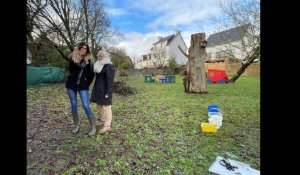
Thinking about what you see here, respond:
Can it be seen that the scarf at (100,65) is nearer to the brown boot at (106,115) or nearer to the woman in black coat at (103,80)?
the woman in black coat at (103,80)

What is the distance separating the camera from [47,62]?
15.1 metres

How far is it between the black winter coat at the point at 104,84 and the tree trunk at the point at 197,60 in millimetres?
6925

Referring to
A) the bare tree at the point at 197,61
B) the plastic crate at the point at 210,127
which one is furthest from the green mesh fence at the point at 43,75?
the plastic crate at the point at 210,127

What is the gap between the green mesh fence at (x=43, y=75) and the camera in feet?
34.8

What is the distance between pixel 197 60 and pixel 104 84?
7.10 m

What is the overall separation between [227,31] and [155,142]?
14.6 meters

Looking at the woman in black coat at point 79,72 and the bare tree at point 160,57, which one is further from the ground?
the bare tree at point 160,57

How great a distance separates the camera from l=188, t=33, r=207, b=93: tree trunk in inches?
395

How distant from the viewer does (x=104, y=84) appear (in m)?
4.05

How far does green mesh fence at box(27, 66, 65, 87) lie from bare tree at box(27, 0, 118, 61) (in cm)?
153
